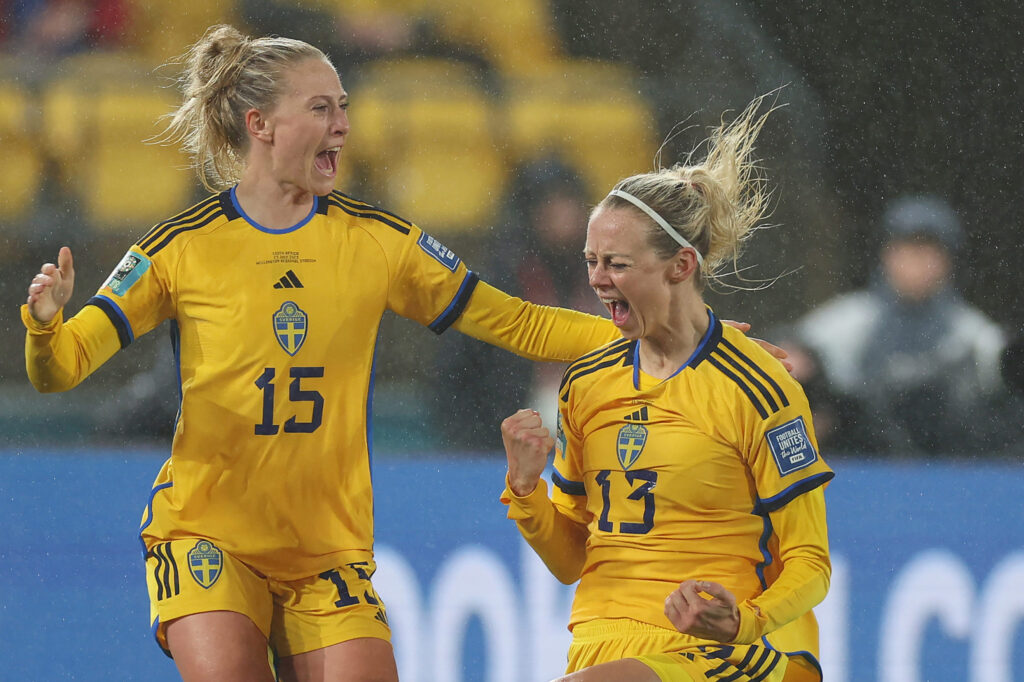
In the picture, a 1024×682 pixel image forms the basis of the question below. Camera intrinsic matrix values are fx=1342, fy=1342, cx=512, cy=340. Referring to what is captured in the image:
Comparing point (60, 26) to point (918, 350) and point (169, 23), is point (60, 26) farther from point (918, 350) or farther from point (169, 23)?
point (918, 350)

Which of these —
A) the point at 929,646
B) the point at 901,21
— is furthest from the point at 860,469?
the point at 901,21

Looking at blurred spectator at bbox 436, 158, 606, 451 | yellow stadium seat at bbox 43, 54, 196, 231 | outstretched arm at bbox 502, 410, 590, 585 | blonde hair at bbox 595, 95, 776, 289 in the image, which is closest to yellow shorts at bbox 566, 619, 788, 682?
outstretched arm at bbox 502, 410, 590, 585

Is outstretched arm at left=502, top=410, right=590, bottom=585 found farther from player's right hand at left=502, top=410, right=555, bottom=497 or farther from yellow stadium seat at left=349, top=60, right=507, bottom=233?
yellow stadium seat at left=349, top=60, right=507, bottom=233

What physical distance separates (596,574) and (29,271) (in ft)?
7.59

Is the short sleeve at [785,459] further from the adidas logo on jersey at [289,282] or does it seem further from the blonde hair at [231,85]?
the blonde hair at [231,85]

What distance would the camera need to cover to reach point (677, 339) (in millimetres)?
2275

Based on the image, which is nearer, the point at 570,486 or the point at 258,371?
the point at 258,371

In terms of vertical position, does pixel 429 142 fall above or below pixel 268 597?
above

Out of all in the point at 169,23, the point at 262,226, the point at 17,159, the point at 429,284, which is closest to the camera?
the point at 262,226

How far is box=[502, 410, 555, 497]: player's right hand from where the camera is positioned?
213 centimetres

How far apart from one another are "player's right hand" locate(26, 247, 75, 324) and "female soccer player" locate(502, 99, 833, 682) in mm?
723

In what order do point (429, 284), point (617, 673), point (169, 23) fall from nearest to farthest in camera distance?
point (617, 673) → point (429, 284) → point (169, 23)

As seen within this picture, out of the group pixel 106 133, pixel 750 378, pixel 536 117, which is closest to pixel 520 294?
pixel 536 117

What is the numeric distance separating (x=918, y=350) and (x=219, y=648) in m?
2.48
